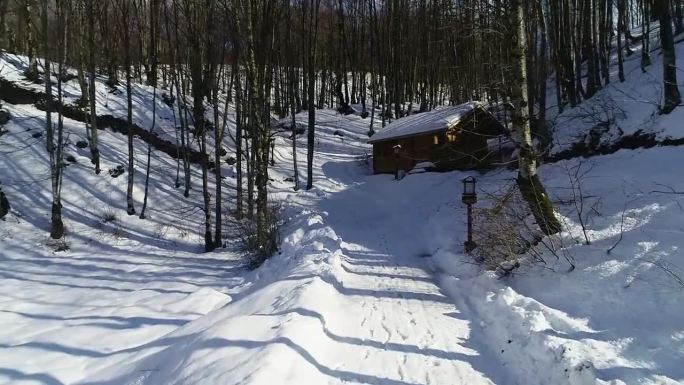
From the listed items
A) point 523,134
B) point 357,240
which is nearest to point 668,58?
point 523,134

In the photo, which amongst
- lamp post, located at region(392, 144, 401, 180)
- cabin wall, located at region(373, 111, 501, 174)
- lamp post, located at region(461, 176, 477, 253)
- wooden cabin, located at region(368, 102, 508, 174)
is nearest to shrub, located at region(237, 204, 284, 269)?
lamp post, located at region(461, 176, 477, 253)

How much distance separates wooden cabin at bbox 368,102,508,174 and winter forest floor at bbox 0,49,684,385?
331 inches

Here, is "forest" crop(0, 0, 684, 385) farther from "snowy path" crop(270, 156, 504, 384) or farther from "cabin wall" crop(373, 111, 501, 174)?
"cabin wall" crop(373, 111, 501, 174)

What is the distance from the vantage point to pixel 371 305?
7270 mm

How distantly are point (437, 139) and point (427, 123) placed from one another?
104 centimetres

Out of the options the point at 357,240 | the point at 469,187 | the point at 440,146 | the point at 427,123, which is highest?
the point at 427,123

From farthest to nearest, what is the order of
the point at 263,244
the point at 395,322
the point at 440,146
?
the point at 440,146
the point at 263,244
the point at 395,322

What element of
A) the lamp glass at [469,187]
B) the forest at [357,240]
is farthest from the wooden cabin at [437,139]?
the lamp glass at [469,187]

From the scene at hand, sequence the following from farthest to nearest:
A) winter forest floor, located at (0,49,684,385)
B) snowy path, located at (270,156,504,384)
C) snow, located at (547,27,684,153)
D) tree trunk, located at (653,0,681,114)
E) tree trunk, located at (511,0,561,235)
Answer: snow, located at (547,27,684,153) → tree trunk, located at (653,0,681,114) → tree trunk, located at (511,0,561,235) → snowy path, located at (270,156,504,384) → winter forest floor, located at (0,49,684,385)

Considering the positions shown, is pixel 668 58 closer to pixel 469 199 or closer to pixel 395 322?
pixel 469 199

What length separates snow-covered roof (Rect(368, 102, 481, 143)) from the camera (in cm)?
2273

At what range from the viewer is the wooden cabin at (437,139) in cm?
2269

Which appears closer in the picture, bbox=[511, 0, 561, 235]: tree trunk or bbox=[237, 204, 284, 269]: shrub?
bbox=[511, 0, 561, 235]: tree trunk

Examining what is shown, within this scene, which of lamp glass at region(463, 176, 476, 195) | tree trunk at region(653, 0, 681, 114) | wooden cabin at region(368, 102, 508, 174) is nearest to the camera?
lamp glass at region(463, 176, 476, 195)
